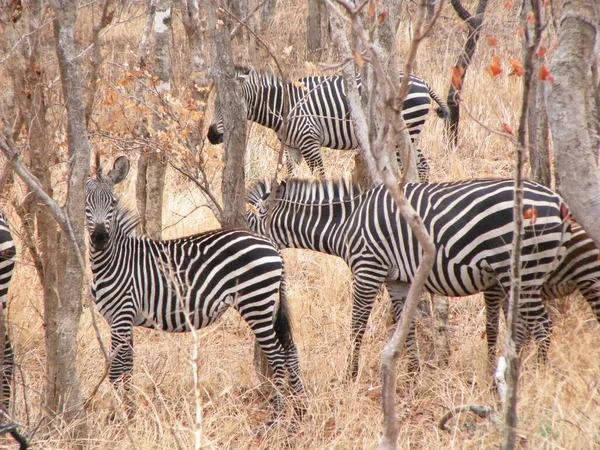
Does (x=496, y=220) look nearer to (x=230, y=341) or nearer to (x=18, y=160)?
(x=230, y=341)

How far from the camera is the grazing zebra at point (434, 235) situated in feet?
16.3

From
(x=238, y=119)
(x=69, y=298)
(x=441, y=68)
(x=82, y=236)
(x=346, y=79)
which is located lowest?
(x=69, y=298)

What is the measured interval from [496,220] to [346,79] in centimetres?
168

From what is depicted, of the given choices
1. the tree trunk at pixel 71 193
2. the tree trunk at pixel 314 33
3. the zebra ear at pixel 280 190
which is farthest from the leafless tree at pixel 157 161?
the tree trunk at pixel 314 33

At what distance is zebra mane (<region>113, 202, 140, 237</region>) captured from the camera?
18.1ft

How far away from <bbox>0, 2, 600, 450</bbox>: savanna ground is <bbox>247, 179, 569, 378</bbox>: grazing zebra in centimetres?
34

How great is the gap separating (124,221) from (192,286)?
2.61 ft

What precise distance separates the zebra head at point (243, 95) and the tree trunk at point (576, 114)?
5.68m

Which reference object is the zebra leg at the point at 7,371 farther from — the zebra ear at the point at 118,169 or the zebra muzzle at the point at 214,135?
the zebra muzzle at the point at 214,135

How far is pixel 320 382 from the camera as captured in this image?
18.1 feet

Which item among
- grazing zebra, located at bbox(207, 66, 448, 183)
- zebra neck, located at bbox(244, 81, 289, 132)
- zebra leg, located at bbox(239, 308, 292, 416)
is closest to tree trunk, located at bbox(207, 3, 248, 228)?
zebra leg, located at bbox(239, 308, 292, 416)

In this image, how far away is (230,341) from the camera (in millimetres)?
6383

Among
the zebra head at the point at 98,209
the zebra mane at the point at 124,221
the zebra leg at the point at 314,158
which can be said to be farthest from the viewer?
the zebra leg at the point at 314,158

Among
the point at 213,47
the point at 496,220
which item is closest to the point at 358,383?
the point at 496,220
